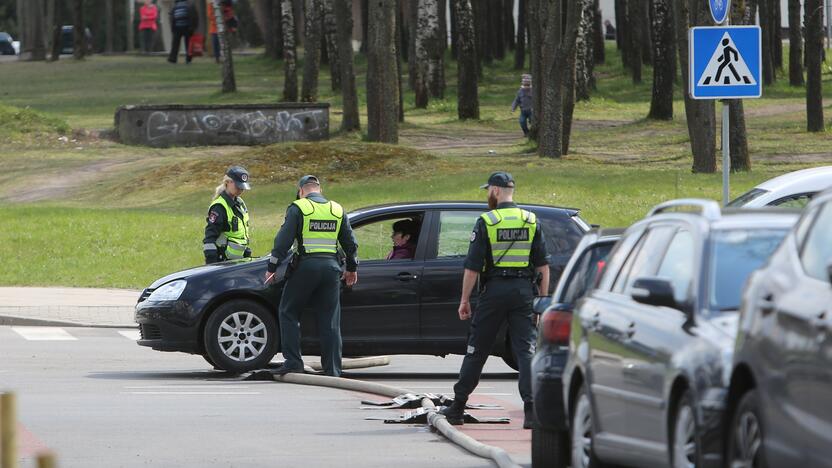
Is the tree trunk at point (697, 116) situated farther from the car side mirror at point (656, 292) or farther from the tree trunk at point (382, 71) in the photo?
the car side mirror at point (656, 292)

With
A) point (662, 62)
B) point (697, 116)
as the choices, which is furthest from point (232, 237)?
point (662, 62)

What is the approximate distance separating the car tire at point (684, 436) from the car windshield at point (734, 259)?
0.45 m

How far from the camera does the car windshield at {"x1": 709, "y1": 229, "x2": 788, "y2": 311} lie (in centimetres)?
740

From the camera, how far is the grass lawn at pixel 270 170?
89.4 ft

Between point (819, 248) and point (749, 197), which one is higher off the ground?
point (819, 248)

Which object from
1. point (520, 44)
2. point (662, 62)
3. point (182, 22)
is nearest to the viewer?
point (662, 62)

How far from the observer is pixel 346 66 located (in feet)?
138

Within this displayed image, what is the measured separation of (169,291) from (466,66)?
3535 centimetres

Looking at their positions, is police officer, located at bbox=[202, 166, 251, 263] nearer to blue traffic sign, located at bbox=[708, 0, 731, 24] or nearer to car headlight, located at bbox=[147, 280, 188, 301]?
car headlight, located at bbox=[147, 280, 188, 301]

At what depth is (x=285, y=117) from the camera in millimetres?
42375

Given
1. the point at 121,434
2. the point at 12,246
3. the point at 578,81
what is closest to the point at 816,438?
the point at 121,434

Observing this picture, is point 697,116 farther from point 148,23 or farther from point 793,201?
point 148,23

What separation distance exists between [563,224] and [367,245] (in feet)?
6.16

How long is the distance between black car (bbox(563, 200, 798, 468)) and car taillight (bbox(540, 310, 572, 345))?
22.8 inches
